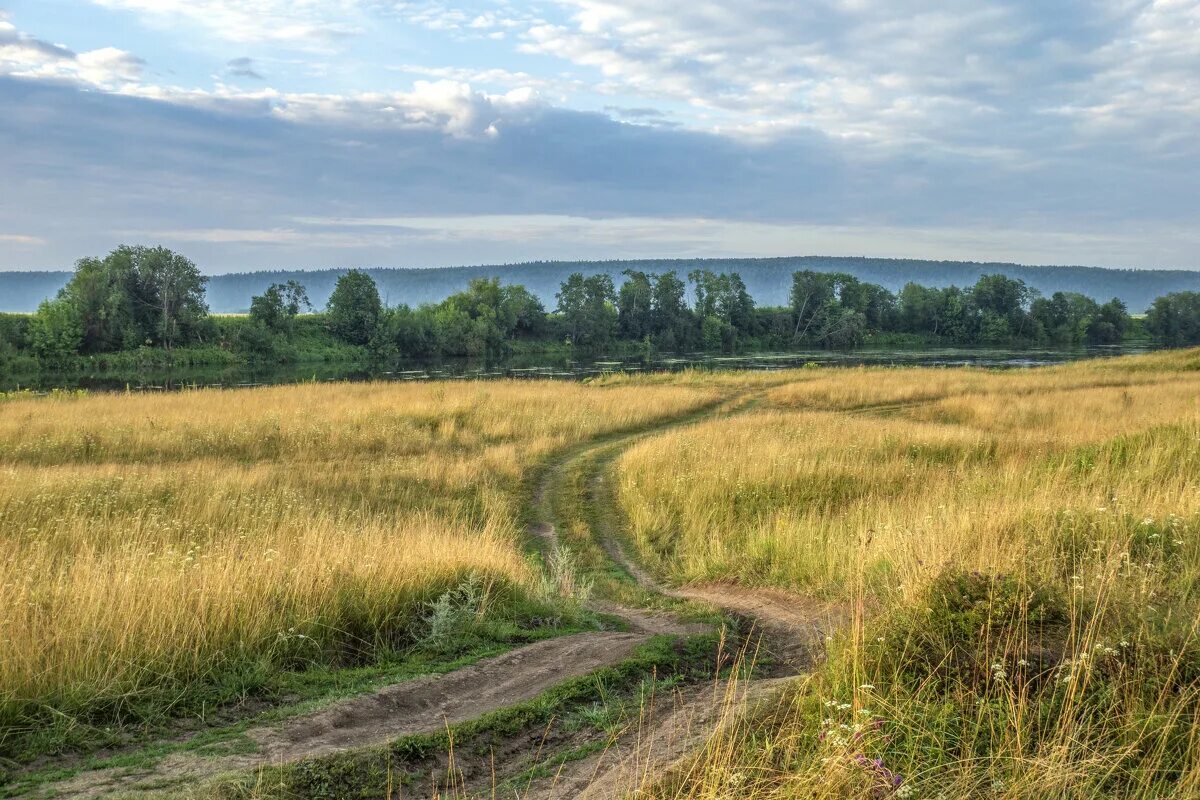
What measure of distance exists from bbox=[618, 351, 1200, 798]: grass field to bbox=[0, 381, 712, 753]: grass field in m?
2.97

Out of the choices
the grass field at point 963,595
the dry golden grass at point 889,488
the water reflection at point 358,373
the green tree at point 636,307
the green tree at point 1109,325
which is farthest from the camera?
the green tree at point 1109,325

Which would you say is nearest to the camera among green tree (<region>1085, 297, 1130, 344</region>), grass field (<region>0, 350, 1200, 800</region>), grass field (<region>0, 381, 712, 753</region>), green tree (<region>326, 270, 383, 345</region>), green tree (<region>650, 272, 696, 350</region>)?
grass field (<region>0, 350, 1200, 800</region>)

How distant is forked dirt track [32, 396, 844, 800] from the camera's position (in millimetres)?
3801

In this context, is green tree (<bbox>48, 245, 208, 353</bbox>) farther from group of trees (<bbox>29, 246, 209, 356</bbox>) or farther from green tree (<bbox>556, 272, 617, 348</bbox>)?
green tree (<bbox>556, 272, 617, 348</bbox>)

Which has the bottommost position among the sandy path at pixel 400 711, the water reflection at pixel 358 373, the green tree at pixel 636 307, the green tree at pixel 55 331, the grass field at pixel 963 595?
the sandy path at pixel 400 711

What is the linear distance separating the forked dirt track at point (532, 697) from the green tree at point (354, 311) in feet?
270

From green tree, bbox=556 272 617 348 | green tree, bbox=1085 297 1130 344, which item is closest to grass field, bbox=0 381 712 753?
green tree, bbox=556 272 617 348

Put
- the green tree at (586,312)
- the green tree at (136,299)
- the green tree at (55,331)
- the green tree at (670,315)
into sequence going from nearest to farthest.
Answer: the green tree at (55,331) → the green tree at (136,299) → the green tree at (586,312) → the green tree at (670,315)

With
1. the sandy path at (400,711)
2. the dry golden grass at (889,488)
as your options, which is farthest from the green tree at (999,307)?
the sandy path at (400,711)

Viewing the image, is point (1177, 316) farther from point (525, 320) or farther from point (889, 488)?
point (889, 488)

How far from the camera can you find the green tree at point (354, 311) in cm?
8494

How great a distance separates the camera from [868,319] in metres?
114

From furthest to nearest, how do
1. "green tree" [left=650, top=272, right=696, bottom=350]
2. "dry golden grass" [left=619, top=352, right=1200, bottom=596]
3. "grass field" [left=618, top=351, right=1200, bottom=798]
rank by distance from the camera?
1. "green tree" [left=650, top=272, right=696, bottom=350]
2. "dry golden grass" [left=619, top=352, right=1200, bottom=596]
3. "grass field" [left=618, top=351, right=1200, bottom=798]

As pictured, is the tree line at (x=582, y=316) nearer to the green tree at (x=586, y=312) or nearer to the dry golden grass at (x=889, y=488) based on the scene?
the green tree at (x=586, y=312)
